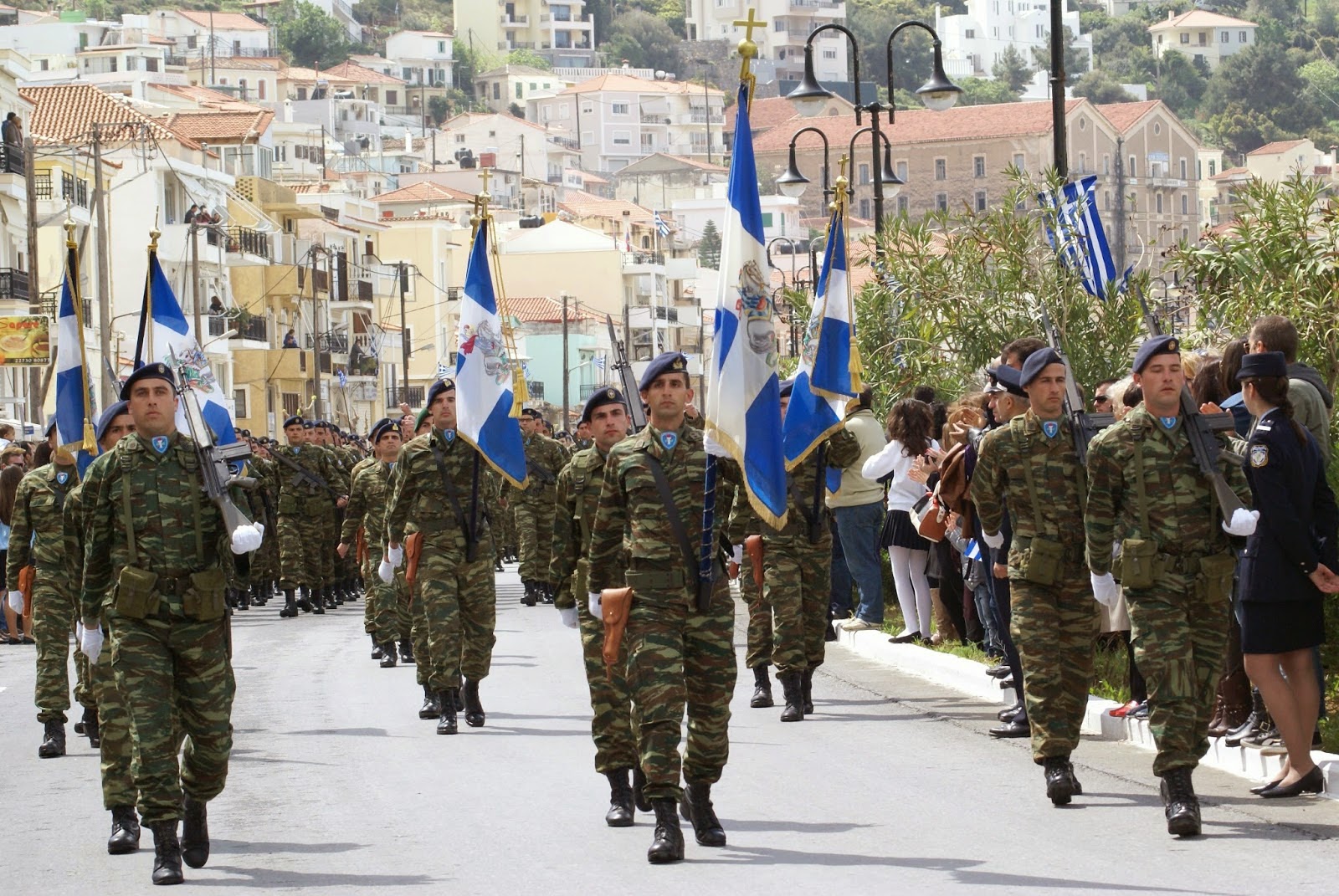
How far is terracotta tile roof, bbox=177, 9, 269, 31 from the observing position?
171375 mm

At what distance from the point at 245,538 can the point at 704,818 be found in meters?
2.25

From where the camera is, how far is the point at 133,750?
9.42 meters

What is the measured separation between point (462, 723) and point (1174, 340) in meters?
6.31

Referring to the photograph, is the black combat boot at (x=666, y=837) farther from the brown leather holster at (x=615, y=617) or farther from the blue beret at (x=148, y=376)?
the blue beret at (x=148, y=376)

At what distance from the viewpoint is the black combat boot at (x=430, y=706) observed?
572 inches

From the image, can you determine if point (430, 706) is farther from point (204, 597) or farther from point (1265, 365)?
point (1265, 365)

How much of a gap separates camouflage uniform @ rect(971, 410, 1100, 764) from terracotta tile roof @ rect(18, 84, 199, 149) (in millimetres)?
61657

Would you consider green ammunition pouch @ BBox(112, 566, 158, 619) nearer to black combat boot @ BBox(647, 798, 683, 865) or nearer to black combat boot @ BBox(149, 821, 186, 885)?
black combat boot @ BBox(149, 821, 186, 885)

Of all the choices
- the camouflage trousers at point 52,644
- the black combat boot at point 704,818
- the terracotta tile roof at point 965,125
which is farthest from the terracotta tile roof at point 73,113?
the terracotta tile roof at point 965,125

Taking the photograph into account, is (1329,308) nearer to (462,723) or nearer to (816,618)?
(816,618)

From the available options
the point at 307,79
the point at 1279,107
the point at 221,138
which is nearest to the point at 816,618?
the point at 221,138

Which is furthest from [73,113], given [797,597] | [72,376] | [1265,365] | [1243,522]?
[1243,522]

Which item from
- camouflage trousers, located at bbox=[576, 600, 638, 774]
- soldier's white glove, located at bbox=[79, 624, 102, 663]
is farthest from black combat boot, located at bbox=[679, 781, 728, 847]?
soldier's white glove, located at bbox=[79, 624, 102, 663]

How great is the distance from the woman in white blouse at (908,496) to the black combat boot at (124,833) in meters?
6.44
